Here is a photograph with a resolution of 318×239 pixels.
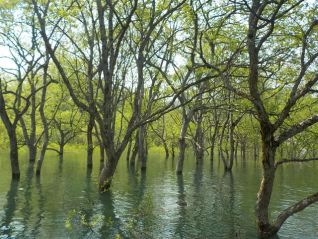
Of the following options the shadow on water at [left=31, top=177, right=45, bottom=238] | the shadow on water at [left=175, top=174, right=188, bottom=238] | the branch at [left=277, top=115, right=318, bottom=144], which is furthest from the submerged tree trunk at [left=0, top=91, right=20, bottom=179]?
the branch at [left=277, top=115, right=318, bottom=144]

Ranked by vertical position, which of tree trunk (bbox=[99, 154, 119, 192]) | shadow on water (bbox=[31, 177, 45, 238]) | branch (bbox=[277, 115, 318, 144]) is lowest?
shadow on water (bbox=[31, 177, 45, 238])

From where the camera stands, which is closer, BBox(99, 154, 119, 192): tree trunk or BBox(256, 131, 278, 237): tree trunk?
BBox(256, 131, 278, 237): tree trunk

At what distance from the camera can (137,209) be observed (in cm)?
1644

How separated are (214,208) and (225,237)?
521 cm

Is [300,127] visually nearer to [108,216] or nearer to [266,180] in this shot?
[266,180]

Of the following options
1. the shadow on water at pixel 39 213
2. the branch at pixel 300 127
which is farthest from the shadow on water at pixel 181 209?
the branch at pixel 300 127

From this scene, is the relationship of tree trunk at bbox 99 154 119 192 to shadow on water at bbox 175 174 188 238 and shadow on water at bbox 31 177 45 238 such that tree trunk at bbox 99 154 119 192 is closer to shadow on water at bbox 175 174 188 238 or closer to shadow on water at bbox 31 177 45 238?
shadow on water at bbox 31 177 45 238

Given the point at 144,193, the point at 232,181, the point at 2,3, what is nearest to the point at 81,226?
the point at 144,193

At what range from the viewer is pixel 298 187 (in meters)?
27.4

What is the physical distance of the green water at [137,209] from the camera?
42.9 feet

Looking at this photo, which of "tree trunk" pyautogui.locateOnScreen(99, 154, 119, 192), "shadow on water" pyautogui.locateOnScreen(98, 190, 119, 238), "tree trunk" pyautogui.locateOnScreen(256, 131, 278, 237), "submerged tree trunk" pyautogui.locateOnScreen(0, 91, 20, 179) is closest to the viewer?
"tree trunk" pyautogui.locateOnScreen(256, 131, 278, 237)

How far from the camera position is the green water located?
13.1 meters

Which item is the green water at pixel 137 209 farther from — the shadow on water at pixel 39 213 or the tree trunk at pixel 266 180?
the tree trunk at pixel 266 180

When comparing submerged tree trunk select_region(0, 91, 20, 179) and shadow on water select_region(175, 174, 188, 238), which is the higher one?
submerged tree trunk select_region(0, 91, 20, 179)
